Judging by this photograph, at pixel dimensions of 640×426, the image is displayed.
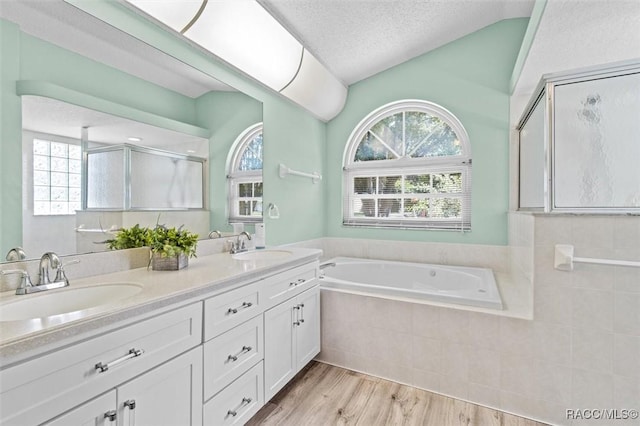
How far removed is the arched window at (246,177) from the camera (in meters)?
2.20

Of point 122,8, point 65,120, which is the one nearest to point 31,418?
point 65,120

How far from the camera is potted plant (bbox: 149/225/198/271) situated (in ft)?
4.96

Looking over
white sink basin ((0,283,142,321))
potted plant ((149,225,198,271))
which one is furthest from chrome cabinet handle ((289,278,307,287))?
white sink basin ((0,283,142,321))

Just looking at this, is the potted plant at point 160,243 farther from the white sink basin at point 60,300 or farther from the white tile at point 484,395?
the white tile at point 484,395

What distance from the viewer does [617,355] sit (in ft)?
5.09

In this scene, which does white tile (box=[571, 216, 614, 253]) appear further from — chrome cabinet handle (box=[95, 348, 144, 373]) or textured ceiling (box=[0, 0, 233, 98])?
textured ceiling (box=[0, 0, 233, 98])

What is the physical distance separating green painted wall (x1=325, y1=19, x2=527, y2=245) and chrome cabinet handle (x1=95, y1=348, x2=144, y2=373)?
2.61 m

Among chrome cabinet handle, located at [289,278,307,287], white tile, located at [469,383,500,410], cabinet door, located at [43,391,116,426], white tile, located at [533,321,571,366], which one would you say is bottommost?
white tile, located at [469,383,500,410]

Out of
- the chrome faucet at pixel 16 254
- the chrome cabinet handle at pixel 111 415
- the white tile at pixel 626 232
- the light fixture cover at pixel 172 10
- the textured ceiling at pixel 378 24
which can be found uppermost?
the textured ceiling at pixel 378 24

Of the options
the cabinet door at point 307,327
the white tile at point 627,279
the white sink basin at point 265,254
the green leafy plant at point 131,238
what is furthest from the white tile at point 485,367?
the green leafy plant at point 131,238

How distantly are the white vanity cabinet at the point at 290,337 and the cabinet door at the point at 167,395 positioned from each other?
48cm

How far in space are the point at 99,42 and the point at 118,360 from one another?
1.40m

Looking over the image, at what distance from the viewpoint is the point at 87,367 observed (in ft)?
2.84

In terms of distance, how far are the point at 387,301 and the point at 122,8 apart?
2.27 metres
